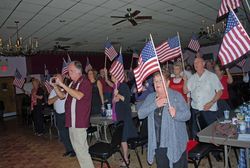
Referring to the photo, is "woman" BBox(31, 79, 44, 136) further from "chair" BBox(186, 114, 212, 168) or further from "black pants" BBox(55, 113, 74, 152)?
"chair" BBox(186, 114, 212, 168)

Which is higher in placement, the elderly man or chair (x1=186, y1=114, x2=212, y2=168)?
the elderly man

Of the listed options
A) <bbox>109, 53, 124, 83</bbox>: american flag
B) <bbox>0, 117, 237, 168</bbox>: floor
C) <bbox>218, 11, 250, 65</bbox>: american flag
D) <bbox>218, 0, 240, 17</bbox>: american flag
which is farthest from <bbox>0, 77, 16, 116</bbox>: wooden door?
<bbox>218, 11, 250, 65</bbox>: american flag

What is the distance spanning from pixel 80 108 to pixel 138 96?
327cm

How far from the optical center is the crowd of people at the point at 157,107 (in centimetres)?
298

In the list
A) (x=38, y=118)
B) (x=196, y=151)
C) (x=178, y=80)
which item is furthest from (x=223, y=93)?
(x=38, y=118)

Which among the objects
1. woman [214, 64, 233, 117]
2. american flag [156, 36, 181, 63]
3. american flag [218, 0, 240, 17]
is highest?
american flag [218, 0, 240, 17]

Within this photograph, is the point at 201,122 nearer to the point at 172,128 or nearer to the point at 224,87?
the point at 172,128

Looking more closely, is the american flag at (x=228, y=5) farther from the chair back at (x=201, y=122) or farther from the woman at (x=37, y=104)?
the woman at (x=37, y=104)

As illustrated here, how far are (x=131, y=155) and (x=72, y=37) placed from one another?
8.24 metres

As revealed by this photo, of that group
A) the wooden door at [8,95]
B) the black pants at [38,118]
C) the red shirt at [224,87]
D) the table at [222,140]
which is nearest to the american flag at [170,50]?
the red shirt at [224,87]

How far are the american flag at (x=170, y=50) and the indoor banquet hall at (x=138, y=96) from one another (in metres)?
0.02

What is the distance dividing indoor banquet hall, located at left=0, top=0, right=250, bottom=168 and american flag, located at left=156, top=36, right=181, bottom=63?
21mm

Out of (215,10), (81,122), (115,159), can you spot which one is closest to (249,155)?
(81,122)

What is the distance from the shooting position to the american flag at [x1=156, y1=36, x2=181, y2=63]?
5.25 metres
